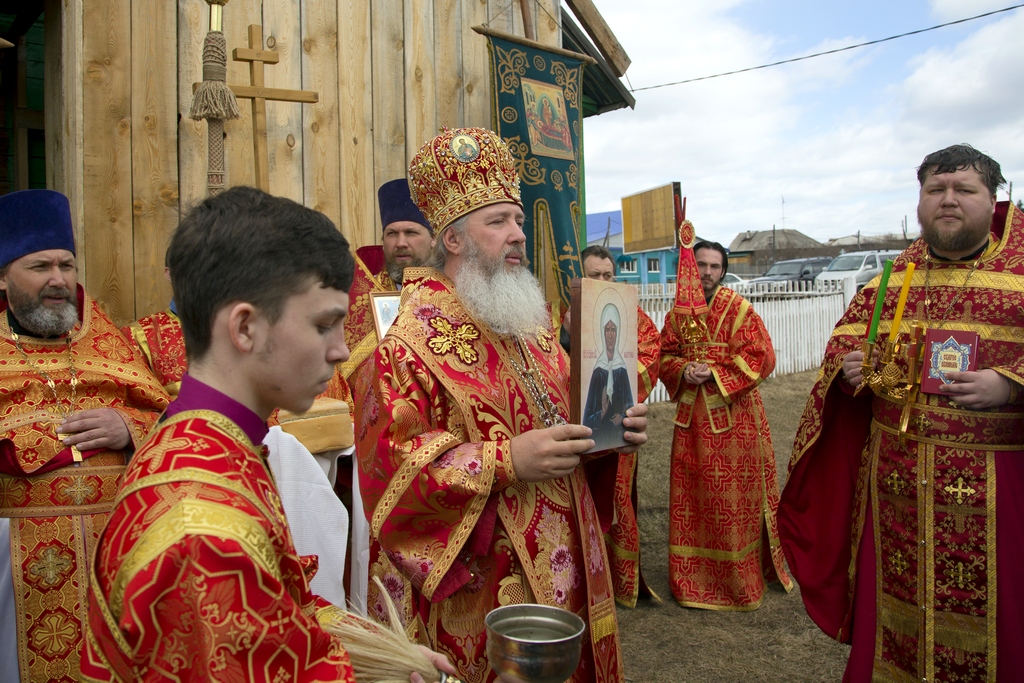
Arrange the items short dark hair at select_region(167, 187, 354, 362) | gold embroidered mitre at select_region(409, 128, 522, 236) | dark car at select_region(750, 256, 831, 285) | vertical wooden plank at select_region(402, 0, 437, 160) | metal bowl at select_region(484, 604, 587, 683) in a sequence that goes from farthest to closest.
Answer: dark car at select_region(750, 256, 831, 285)
vertical wooden plank at select_region(402, 0, 437, 160)
gold embroidered mitre at select_region(409, 128, 522, 236)
metal bowl at select_region(484, 604, 587, 683)
short dark hair at select_region(167, 187, 354, 362)

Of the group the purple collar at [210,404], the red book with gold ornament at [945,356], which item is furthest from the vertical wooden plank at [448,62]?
the purple collar at [210,404]

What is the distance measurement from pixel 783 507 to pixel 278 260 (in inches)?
123

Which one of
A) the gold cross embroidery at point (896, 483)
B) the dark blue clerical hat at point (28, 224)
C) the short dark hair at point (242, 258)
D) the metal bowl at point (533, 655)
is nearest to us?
the short dark hair at point (242, 258)

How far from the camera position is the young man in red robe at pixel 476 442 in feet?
6.81

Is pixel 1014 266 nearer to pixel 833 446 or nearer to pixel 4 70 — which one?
pixel 833 446

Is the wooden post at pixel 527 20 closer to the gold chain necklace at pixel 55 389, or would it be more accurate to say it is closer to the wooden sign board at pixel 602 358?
the wooden sign board at pixel 602 358

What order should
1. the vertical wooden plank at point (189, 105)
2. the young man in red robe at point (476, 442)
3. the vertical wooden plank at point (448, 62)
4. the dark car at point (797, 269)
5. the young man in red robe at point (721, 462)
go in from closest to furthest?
the young man in red robe at point (476, 442)
the vertical wooden plank at point (189, 105)
the vertical wooden plank at point (448, 62)
the young man in red robe at point (721, 462)
the dark car at point (797, 269)

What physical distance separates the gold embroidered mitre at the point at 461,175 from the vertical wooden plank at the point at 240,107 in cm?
207

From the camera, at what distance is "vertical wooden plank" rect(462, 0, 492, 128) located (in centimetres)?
521

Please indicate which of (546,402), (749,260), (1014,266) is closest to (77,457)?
(546,402)

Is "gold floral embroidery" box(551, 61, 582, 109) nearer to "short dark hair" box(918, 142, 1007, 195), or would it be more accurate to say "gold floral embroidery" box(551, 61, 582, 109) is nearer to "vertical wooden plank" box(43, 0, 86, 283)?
"short dark hair" box(918, 142, 1007, 195)

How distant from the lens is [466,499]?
81.6 inches

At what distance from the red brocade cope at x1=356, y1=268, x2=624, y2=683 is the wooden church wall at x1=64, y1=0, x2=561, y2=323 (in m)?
2.23

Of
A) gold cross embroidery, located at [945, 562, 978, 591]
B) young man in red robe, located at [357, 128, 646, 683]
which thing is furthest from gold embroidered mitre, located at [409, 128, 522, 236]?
gold cross embroidery, located at [945, 562, 978, 591]
